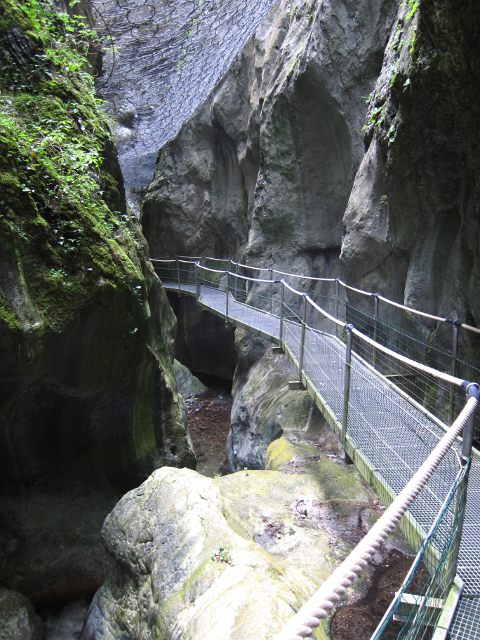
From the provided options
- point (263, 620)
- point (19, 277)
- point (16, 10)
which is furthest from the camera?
point (16, 10)


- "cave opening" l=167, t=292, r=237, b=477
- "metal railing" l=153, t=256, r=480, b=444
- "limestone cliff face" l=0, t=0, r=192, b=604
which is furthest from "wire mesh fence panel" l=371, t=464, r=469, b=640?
"cave opening" l=167, t=292, r=237, b=477

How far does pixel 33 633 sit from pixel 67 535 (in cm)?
124

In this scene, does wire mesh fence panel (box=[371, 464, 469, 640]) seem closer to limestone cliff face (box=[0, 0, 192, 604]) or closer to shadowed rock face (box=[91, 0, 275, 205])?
limestone cliff face (box=[0, 0, 192, 604])

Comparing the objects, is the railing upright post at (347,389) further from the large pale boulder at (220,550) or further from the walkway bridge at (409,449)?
the large pale boulder at (220,550)

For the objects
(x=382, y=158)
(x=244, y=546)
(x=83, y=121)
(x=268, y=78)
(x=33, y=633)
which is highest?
(x=268, y=78)

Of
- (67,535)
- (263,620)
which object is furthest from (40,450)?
(263,620)

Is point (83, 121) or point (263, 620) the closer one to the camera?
point (263, 620)

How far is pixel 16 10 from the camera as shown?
7.05 meters

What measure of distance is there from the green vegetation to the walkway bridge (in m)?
3.04

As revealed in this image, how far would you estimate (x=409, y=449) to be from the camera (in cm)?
393

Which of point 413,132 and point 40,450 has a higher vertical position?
point 413,132

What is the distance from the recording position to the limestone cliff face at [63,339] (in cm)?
538

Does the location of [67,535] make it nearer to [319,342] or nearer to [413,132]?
[319,342]

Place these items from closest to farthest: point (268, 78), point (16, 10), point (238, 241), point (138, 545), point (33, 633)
A: point (138, 545) → point (33, 633) → point (16, 10) → point (268, 78) → point (238, 241)
